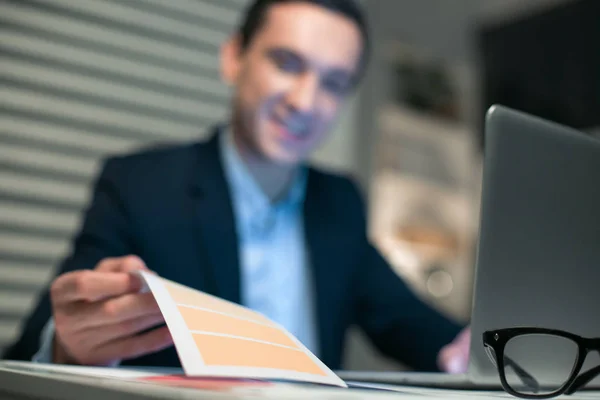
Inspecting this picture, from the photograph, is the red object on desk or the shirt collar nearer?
the red object on desk

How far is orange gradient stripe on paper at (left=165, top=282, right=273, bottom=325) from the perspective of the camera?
505 mm

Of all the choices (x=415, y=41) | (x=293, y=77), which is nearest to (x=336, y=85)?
(x=293, y=77)

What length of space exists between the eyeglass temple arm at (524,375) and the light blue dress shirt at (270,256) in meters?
0.70

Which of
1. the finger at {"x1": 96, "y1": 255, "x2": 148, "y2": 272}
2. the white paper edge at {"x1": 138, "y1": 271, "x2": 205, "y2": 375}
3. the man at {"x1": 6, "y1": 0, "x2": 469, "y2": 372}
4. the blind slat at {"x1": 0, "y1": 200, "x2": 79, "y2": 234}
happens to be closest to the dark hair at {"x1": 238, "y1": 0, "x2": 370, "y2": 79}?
the man at {"x1": 6, "y1": 0, "x2": 469, "y2": 372}

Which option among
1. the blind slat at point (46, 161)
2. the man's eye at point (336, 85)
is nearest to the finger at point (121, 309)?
the man's eye at point (336, 85)

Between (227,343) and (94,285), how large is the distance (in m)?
0.19

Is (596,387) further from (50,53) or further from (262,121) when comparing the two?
(50,53)

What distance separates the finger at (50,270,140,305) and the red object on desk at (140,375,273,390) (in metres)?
0.13

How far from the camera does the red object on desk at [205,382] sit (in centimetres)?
39

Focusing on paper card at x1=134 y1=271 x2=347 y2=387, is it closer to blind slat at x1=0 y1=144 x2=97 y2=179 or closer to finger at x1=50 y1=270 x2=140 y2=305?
finger at x1=50 y1=270 x2=140 y2=305

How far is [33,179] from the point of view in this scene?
1425 mm

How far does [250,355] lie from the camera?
446 mm

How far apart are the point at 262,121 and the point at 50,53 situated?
629 millimetres

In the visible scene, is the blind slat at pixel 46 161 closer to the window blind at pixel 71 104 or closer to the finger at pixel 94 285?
the window blind at pixel 71 104
